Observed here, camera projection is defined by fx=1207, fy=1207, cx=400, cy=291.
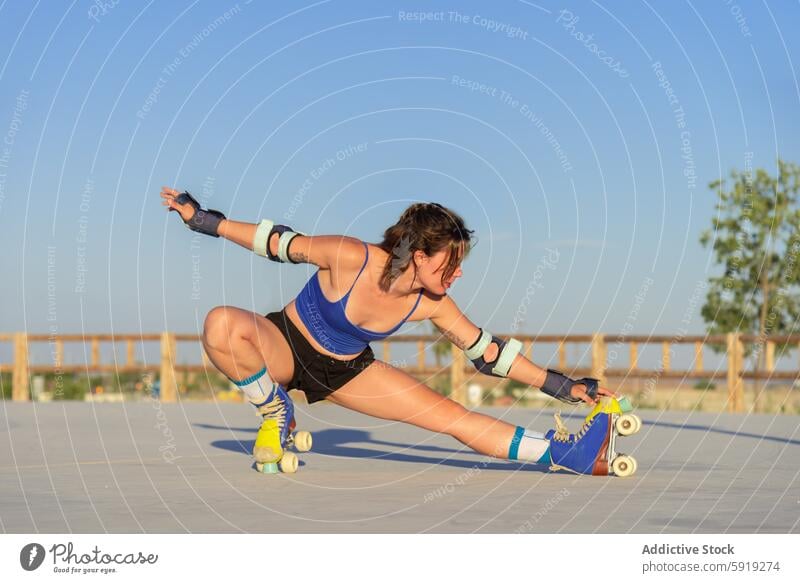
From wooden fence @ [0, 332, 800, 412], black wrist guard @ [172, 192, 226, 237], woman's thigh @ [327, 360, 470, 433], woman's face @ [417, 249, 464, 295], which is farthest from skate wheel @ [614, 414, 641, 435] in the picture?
wooden fence @ [0, 332, 800, 412]

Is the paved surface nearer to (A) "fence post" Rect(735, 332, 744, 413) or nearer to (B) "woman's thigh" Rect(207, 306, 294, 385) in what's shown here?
(B) "woman's thigh" Rect(207, 306, 294, 385)

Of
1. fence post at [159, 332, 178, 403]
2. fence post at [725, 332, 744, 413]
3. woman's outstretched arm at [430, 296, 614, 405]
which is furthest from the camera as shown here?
fence post at [159, 332, 178, 403]

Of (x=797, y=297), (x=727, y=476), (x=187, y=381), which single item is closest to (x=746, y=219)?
(x=797, y=297)

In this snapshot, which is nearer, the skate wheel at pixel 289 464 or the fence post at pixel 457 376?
the skate wheel at pixel 289 464

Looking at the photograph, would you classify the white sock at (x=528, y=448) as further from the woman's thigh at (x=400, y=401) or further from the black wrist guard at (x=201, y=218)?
the black wrist guard at (x=201, y=218)

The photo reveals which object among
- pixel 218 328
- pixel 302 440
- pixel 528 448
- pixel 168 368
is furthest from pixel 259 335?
pixel 168 368

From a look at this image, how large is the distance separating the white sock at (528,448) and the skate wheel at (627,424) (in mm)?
513

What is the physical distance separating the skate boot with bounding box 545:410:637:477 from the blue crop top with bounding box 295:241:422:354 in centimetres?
121

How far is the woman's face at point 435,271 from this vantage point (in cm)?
644

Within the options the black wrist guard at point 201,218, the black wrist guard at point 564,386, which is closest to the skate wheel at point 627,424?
the black wrist guard at point 564,386

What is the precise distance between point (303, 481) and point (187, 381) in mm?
16377

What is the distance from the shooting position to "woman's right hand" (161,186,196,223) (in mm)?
6594

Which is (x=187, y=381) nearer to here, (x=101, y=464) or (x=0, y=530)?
(x=101, y=464)

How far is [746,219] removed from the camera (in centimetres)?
2495
